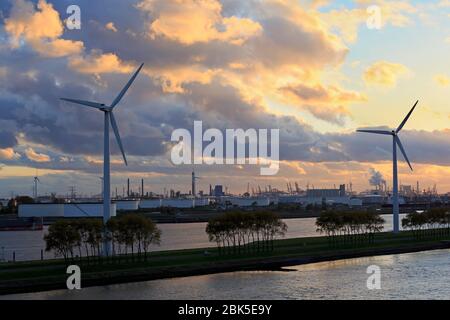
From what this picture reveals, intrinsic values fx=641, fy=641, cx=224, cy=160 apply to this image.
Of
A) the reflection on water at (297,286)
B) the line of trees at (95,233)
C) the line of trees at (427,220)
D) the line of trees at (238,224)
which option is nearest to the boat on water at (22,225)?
the line of trees at (427,220)

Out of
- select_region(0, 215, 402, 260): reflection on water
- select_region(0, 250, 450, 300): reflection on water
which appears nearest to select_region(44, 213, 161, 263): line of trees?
select_region(0, 250, 450, 300): reflection on water

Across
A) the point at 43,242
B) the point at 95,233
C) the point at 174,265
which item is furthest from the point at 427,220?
the point at 43,242

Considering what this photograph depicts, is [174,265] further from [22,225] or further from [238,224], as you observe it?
[22,225]

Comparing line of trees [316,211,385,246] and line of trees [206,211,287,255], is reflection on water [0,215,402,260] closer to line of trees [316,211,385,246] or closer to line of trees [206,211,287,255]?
line of trees [206,211,287,255]

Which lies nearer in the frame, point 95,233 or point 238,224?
point 95,233

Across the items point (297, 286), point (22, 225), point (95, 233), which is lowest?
point (22, 225)
